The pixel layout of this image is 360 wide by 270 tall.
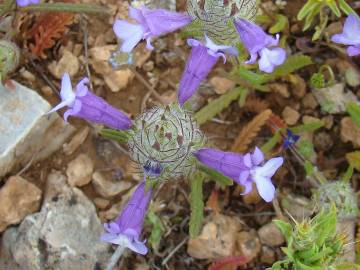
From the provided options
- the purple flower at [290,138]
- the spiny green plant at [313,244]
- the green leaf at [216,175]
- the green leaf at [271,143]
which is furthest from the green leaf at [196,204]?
the spiny green plant at [313,244]

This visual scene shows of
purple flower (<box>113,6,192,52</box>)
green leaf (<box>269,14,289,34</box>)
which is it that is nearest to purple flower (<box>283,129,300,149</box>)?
green leaf (<box>269,14,289,34</box>)

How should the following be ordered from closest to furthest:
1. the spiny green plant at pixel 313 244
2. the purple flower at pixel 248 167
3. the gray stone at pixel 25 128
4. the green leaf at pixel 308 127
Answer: the spiny green plant at pixel 313 244 < the purple flower at pixel 248 167 < the gray stone at pixel 25 128 < the green leaf at pixel 308 127

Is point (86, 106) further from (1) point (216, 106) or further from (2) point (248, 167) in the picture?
(1) point (216, 106)

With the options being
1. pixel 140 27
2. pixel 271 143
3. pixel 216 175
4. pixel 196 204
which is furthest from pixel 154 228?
pixel 140 27

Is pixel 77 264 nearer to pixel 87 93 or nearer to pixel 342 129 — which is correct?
pixel 87 93

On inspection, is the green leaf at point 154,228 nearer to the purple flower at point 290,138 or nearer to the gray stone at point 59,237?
the gray stone at point 59,237

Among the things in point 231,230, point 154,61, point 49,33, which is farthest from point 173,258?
point 49,33

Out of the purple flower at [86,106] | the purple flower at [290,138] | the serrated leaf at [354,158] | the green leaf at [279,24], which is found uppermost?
the purple flower at [86,106]
